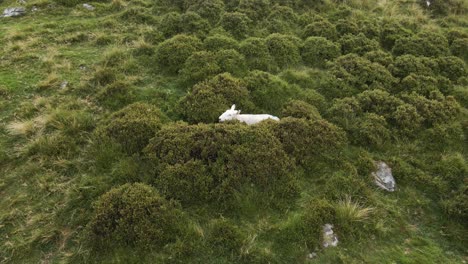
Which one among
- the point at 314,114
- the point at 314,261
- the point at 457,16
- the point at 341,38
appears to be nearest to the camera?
the point at 314,261

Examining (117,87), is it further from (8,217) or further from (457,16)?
(457,16)

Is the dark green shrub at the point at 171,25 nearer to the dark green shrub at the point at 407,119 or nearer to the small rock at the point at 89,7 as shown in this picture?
the small rock at the point at 89,7

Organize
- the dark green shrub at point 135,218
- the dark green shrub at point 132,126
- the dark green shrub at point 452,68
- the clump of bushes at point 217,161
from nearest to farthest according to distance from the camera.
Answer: the dark green shrub at point 135,218
the clump of bushes at point 217,161
the dark green shrub at point 132,126
the dark green shrub at point 452,68

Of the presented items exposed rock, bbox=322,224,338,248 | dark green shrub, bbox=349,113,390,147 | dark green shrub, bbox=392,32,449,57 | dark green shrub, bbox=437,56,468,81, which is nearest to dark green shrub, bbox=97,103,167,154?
exposed rock, bbox=322,224,338,248

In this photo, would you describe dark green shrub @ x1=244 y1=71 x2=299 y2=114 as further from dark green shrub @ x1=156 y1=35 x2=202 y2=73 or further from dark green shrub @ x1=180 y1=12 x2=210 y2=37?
dark green shrub @ x1=180 y1=12 x2=210 y2=37

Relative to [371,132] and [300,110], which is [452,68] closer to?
[371,132]

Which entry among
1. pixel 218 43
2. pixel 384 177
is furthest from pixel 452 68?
pixel 218 43

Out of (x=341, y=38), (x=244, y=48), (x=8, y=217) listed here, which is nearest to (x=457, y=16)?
(x=341, y=38)

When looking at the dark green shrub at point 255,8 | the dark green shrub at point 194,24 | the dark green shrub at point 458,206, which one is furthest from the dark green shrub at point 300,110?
Answer: the dark green shrub at point 255,8
